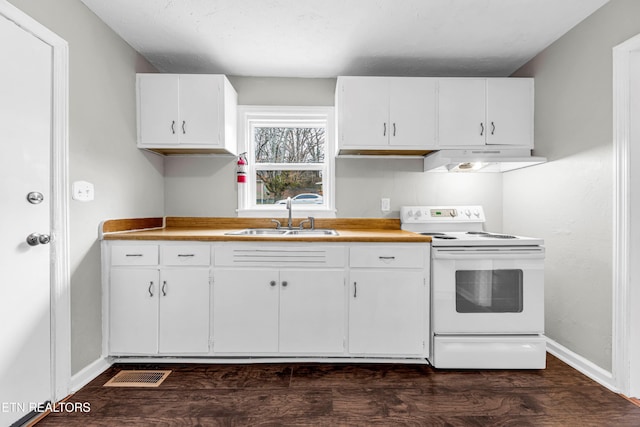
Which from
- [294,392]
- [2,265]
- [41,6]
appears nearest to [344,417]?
[294,392]

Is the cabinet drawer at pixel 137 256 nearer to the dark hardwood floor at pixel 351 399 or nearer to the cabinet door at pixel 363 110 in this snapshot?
the dark hardwood floor at pixel 351 399

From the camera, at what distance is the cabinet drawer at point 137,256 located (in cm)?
219

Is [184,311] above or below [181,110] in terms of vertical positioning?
below

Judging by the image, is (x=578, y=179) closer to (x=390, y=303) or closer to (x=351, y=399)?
(x=390, y=303)

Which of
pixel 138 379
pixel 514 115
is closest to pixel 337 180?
pixel 514 115

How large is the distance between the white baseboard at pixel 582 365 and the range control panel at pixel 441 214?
1.10 m

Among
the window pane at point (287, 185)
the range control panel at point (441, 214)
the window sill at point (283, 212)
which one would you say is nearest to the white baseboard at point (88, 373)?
the window sill at point (283, 212)

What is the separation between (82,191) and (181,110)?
0.95 metres

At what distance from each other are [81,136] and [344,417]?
2236 millimetres

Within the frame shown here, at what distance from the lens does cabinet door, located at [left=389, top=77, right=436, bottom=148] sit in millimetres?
2564

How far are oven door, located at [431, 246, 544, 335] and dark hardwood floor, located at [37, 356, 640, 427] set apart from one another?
0.30 meters

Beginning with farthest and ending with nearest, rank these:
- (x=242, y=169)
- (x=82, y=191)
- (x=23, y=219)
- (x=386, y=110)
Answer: (x=242, y=169) < (x=386, y=110) < (x=82, y=191) < (x=23, y=219)

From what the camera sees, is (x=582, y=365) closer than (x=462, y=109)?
Yes

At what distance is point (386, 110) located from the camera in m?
2.57
